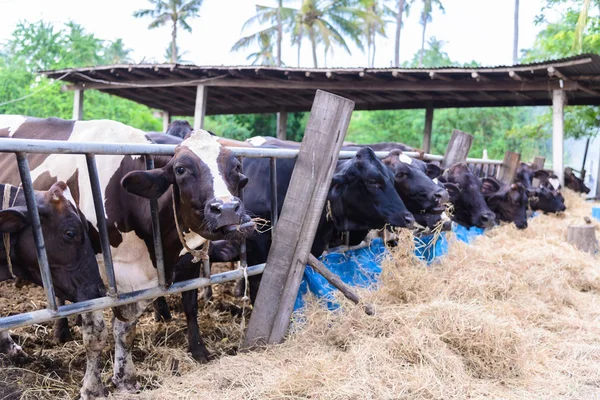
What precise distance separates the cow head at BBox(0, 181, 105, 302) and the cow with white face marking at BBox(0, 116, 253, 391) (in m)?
0.35

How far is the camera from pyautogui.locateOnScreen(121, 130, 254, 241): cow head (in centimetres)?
291

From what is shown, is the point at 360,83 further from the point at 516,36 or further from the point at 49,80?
the point at 516,36

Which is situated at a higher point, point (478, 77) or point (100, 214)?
point (478, 77)

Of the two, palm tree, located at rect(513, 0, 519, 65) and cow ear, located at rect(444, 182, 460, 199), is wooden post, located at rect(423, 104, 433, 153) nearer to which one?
cow ear, located at rect(444, 182, 460, 199)

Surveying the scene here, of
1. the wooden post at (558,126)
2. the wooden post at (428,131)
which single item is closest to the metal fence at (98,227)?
the wooden post at (558,126)

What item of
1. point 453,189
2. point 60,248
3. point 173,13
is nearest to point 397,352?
point 60,248

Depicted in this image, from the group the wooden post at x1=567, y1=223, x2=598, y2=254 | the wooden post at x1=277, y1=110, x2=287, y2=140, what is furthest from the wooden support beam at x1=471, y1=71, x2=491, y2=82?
the wooden post at x1=277, y1=110, x2=287, y2=140

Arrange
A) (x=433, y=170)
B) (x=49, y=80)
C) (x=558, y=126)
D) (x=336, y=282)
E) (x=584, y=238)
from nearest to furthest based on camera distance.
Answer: (x=336, y=282), (x=433, y=170), (x=584, y=238), (x=558, y=126), (x=49, y=80)

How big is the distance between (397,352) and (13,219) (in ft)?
7.45

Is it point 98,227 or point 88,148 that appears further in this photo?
point 98,227

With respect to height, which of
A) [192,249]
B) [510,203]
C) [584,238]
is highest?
[192,249]

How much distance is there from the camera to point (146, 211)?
354 centimetres

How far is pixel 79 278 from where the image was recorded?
2988mm

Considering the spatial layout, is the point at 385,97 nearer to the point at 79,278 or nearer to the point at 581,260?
the point at 581,260
